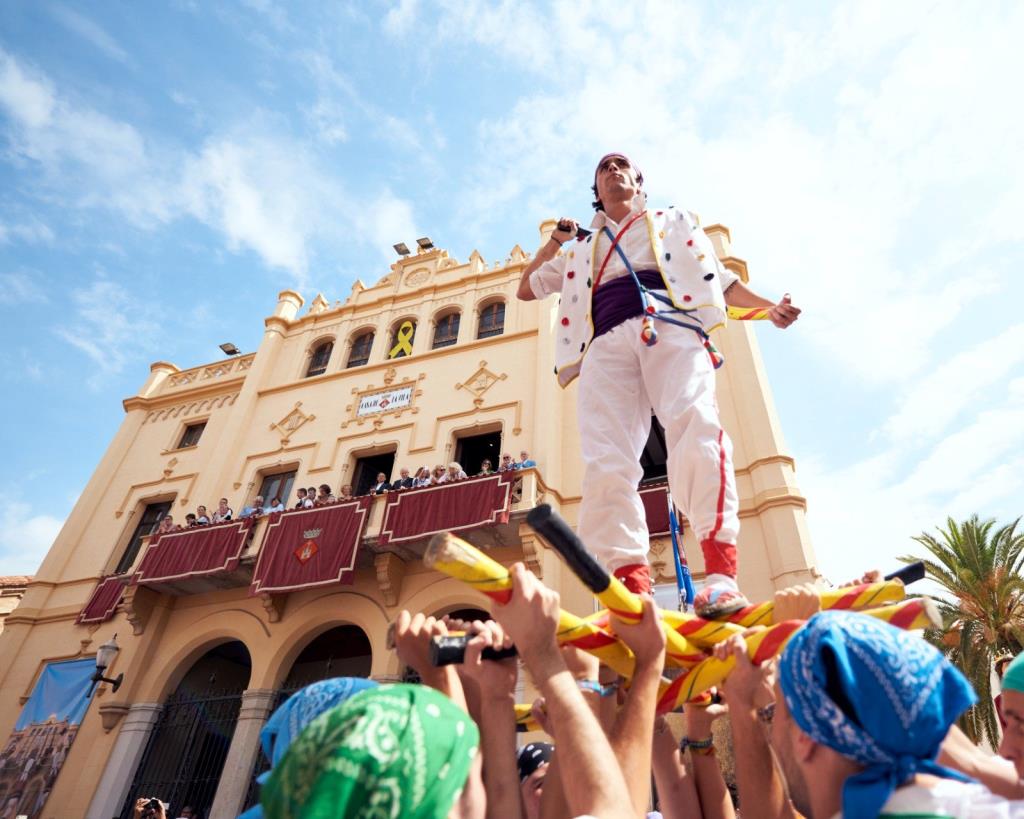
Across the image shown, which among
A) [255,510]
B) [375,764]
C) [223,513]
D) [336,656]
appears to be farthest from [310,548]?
[375,764]

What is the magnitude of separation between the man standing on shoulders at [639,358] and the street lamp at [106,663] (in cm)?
1185

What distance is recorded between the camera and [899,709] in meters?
1.16

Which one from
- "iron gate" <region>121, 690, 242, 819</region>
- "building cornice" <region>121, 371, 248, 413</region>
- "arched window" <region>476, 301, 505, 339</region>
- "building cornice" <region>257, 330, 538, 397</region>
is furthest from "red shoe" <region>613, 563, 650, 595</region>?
"building cornice" <region>121, 371, 248, 413</region>

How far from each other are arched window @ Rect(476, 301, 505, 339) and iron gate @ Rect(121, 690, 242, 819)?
9.13 metres

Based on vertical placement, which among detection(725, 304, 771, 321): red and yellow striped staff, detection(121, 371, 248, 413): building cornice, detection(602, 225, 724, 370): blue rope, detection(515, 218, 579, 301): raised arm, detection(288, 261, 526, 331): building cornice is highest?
detection(288, 261, 526, 331): building cornice

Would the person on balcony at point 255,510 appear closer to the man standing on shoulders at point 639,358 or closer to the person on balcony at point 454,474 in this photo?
the person on balcony at point 454,474

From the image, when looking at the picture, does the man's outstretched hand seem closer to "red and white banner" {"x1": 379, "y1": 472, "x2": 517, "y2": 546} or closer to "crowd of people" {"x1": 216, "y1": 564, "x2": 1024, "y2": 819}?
"crowd of people" {"x1": 216, "y1": 564, "x2": 1024, "y2": 819}

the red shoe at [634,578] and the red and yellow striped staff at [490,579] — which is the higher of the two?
the red shoe at [634,578]

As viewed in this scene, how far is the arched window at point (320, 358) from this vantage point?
1699 cm

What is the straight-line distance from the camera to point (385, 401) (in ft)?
48.4

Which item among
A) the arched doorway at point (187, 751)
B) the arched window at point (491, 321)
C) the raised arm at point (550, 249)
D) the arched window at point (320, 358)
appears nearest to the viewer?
the raised arm at point (550, 249)

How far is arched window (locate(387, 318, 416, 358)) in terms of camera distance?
16.1 m

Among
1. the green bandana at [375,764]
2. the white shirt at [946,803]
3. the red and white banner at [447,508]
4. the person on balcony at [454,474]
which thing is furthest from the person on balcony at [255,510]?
the white shirt at [946,803]

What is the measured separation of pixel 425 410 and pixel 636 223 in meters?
10.9
